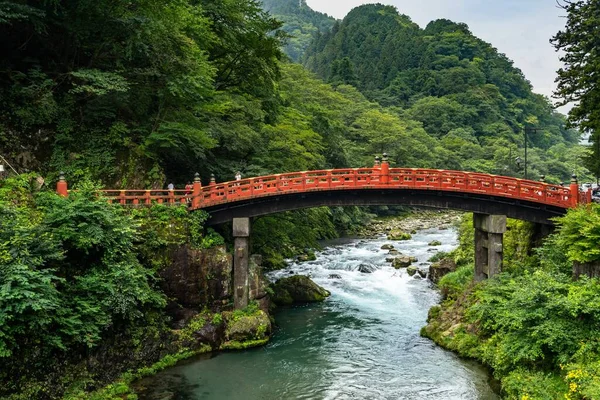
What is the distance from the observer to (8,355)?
45.0ft

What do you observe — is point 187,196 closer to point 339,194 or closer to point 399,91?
point 339,194

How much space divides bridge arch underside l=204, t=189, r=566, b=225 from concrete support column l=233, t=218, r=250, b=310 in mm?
587

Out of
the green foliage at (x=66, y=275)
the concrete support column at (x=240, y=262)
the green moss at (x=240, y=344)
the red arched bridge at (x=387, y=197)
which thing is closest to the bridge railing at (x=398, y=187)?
the red arched bridge at (x=387, y=197)

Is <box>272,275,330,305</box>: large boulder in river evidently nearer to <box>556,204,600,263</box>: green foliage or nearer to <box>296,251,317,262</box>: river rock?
<box>296,251,317,262</box>: river rock

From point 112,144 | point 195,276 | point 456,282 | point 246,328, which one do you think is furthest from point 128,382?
point 456,282

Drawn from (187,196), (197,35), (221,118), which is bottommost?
(187,196)

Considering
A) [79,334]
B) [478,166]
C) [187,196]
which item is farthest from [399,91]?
[79,334]

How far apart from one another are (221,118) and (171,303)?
13.1 meters

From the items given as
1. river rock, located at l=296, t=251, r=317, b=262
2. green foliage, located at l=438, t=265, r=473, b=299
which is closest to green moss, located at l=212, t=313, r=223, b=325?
green foliage, located at l=438, t=265, r=473, b=299

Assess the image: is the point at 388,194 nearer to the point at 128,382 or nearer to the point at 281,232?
the point at 281,232

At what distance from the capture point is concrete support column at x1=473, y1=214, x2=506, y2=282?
77.0ft

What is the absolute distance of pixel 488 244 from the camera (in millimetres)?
24266

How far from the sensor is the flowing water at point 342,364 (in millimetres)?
17859

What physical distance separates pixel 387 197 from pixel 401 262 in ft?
44.7
